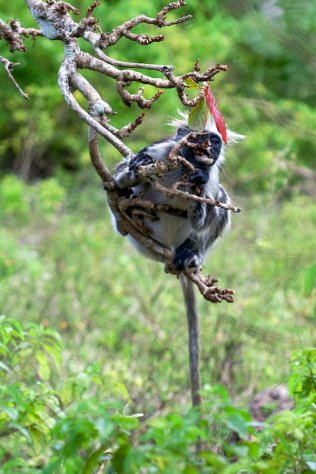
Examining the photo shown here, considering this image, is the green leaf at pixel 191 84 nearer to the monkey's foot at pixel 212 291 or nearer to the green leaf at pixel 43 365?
the monkey's foot at pixel 212 291

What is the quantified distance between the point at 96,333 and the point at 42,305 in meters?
0.69

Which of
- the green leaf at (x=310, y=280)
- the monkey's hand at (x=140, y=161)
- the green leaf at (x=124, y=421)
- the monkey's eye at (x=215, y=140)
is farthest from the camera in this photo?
the green leaf at (x=310, y=280)

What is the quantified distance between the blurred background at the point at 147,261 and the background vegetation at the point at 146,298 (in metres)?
0.03

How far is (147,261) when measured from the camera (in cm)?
959

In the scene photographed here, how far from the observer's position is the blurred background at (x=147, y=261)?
6.88m

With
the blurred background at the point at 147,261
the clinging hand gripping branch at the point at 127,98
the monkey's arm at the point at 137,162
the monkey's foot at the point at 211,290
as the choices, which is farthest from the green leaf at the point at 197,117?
the blurred background at the point at 147,261

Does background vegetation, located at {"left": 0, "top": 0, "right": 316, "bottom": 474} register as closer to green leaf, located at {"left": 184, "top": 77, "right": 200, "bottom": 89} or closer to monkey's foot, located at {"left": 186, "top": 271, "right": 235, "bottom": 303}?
monkey's foot, located at {"left": 186, "top": 271, "right": 235, "bottom": 303}

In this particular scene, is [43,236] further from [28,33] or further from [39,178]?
[28,33]

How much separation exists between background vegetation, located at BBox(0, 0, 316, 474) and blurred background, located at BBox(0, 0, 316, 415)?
3cm

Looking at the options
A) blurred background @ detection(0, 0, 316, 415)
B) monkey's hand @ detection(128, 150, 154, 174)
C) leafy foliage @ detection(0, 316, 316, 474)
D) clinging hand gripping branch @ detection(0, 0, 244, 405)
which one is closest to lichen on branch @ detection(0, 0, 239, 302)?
clinging hand gripping branch @ detection(0, 0, 244, 405)

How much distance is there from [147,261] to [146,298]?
1.39m

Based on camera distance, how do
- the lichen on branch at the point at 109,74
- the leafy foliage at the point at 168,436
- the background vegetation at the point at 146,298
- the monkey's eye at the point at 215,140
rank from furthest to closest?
the monkey's eye at the point at 215,140, the lichen on branch at the point at 109,74, the background vegetation at the point at 146,298, the leafy foliage at the point at 168,436

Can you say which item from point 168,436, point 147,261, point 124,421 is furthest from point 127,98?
point 147,261

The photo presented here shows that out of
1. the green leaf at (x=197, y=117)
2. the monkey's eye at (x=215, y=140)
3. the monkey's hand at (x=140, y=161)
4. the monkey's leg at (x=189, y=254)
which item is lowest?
the monkey's leg at (x=189, y=254)
